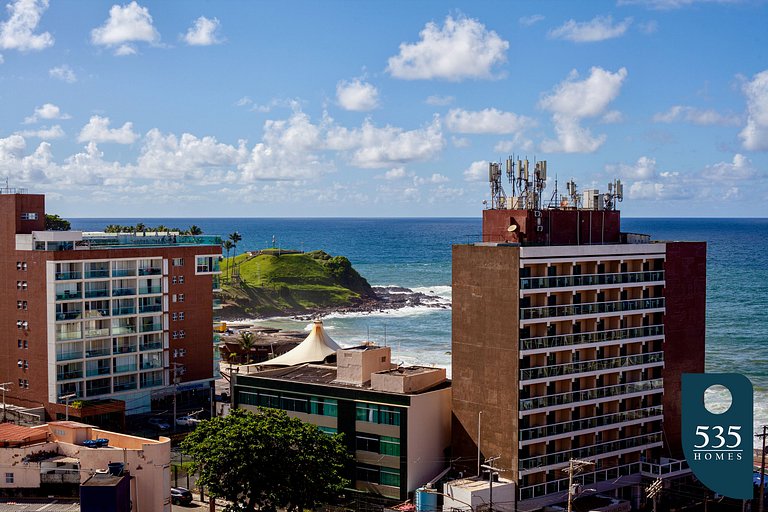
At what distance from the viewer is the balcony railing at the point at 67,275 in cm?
7575

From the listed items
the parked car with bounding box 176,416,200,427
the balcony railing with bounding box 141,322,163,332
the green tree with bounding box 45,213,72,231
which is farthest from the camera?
the green tree with bounding box 45,213,72,231

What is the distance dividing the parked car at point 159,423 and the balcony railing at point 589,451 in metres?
34.8

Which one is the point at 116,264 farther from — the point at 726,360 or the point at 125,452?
the point at 726,360

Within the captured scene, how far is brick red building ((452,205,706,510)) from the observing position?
179 feet

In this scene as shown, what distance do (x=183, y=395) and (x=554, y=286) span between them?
42.0 metres

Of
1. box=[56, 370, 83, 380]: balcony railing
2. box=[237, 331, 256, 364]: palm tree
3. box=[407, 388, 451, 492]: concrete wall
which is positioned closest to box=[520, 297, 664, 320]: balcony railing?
box=[407, 388, 451, 492]: concrete wall

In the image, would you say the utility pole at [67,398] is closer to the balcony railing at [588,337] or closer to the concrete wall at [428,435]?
the concrete wall at [428,435]

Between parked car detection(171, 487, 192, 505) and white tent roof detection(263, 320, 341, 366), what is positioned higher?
white tent roof detection(263, 320, 341, 366)

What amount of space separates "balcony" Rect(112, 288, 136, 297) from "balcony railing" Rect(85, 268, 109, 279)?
1.67m

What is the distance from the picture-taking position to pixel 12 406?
76.8 m

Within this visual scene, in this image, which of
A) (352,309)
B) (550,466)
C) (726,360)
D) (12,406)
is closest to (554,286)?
(550,466)

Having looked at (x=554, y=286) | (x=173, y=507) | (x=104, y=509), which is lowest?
(x=173, y=507)

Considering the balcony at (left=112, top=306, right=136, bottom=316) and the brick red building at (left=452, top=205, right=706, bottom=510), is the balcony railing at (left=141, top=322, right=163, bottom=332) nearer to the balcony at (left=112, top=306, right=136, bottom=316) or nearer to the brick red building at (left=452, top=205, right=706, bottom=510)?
the balcony at (left=112, top=306, right=136, bottom=316)

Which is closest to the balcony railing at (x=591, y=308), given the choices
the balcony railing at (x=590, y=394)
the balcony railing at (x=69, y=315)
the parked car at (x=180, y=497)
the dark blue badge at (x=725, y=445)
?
the balcony railing at (x=590, y=394)
